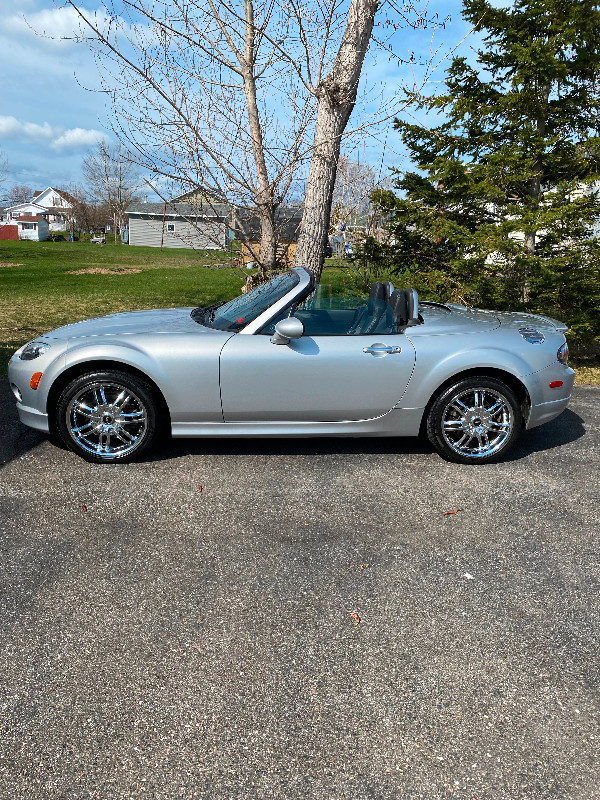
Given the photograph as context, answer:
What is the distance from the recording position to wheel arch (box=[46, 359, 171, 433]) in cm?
439

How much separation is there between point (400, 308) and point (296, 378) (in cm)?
105

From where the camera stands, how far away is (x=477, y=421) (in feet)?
15.2

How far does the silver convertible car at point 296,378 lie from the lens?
14.3ft

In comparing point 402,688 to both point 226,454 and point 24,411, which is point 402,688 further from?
point 24,411

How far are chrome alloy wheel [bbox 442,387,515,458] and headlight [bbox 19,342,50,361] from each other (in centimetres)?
301

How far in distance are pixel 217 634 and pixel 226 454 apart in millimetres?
2207

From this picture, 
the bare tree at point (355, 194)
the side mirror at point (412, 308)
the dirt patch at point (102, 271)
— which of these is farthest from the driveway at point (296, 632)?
the dirt patch at point (102, 271)

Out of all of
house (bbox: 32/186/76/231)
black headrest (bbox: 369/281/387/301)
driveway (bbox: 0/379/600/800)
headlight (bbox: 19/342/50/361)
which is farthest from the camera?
house (bbox: 32/186/76/231)

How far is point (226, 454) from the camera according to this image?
188 inches

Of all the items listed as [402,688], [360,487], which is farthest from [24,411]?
[402,688]

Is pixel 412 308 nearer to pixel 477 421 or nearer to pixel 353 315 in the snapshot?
pixel 353 315

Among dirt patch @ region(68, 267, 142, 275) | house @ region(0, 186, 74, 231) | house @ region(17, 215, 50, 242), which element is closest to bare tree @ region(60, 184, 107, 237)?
house @ region(17, 215, 50, 242)

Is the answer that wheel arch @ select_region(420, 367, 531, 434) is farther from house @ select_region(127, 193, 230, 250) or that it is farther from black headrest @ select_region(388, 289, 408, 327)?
house @ select_region(127, 193, 230, 250)

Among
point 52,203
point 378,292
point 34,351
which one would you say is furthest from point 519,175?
point 52,203
